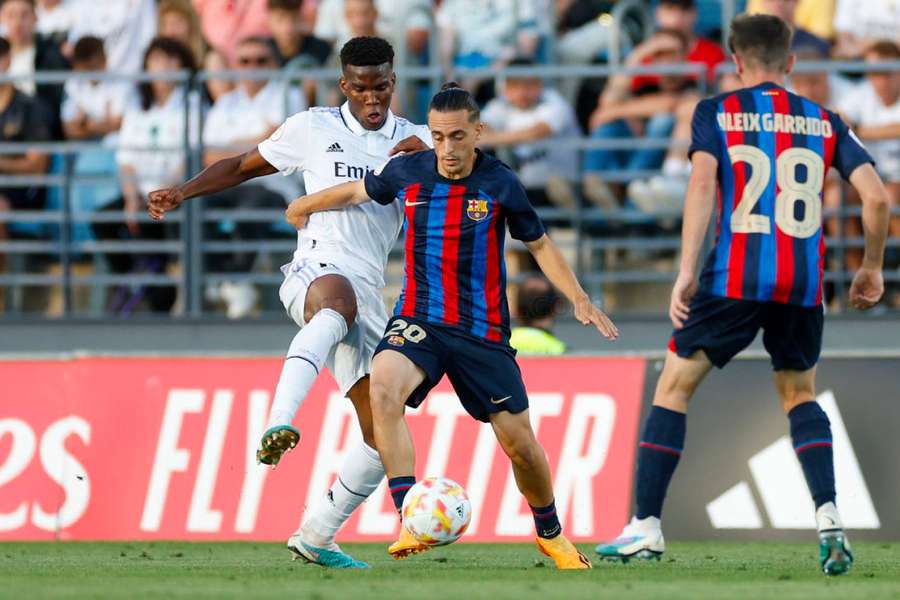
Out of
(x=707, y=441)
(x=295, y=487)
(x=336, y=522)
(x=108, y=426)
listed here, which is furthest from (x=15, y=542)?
(x=707, y=441)

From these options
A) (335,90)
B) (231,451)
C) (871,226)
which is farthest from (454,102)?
(335,90)

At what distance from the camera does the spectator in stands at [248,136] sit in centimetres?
1341

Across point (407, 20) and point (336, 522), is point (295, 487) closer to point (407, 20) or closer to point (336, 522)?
point (336, 522)

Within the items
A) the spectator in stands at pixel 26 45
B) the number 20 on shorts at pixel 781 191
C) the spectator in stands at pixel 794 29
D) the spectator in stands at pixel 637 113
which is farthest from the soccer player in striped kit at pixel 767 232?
the spectator in stands at pixel 26 45

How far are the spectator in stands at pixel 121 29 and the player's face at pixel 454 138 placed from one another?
7.70 meters

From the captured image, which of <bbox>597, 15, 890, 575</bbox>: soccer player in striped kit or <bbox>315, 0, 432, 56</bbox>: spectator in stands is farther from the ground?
<bbox>315, 0, 432, 56</bbox>: spectator in stands

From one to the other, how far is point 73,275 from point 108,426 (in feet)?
13.1

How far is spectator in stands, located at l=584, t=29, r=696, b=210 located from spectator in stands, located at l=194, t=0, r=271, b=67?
2.92 m

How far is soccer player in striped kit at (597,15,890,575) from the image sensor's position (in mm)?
7086

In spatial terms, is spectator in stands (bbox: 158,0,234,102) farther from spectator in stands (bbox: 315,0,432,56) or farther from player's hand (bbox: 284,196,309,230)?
player's hand (bbox: 284,196,309,230)

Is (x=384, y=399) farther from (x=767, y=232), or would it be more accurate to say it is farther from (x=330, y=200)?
(x=767, y=232)

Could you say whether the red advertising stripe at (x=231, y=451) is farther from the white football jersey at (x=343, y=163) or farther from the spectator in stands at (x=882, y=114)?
the spectator in stands at (x=882, y=114)

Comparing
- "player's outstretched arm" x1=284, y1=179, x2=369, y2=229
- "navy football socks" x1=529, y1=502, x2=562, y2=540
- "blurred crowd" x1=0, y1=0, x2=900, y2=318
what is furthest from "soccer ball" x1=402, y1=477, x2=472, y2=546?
"blurred crowd" x1=0, y1=0, x2=900, y2=318

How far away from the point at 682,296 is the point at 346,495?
68.0 inches
